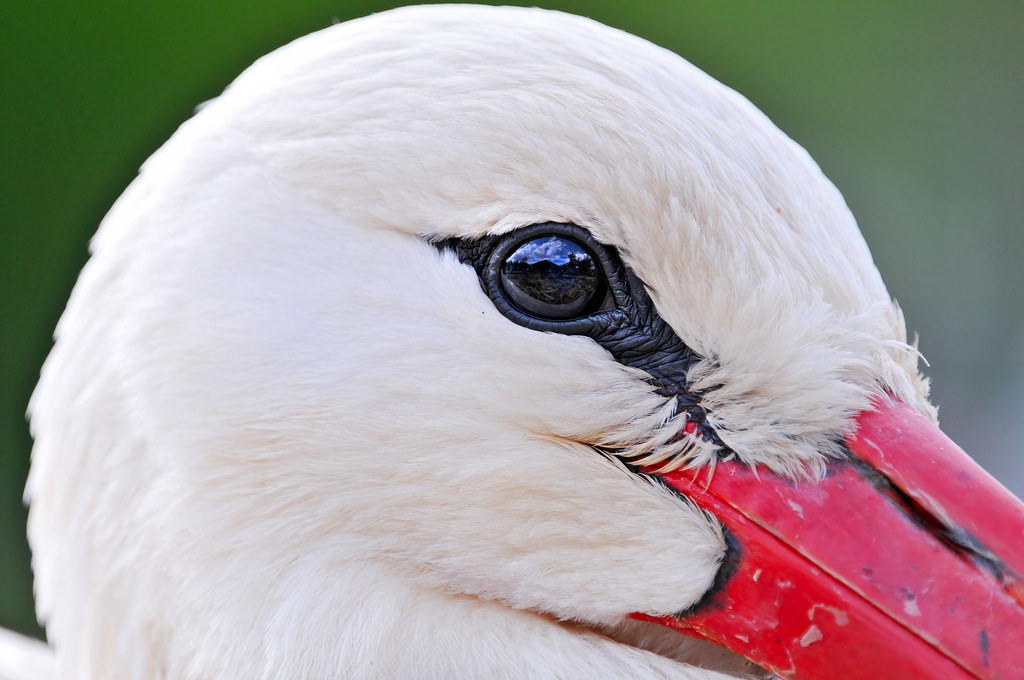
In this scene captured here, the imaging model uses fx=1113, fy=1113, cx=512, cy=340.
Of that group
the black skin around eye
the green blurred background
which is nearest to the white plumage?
the black skin around eye

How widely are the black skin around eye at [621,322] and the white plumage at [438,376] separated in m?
0.02

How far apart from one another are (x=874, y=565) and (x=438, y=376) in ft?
2.01

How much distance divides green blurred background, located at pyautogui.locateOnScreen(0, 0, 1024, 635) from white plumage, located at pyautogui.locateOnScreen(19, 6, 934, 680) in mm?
2583

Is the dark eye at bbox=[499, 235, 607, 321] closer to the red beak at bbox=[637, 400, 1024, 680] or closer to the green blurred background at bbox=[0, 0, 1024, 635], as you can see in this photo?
the red beak at bbox=[637, 400, 1024, 680]

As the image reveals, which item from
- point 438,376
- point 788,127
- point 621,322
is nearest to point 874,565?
point 621,322

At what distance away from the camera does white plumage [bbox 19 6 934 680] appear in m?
1.49

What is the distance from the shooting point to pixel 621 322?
1546 mm

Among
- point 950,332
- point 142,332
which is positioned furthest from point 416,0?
point 142,332

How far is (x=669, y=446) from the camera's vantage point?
1512 mm

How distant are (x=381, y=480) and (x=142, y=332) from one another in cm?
40

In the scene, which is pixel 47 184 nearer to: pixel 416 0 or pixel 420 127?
pixel 416 0

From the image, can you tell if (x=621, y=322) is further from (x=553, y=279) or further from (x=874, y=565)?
(x=874, y=565)

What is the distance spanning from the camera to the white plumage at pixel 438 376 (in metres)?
1.49

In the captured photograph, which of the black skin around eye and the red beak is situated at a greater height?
the black skin around eye
